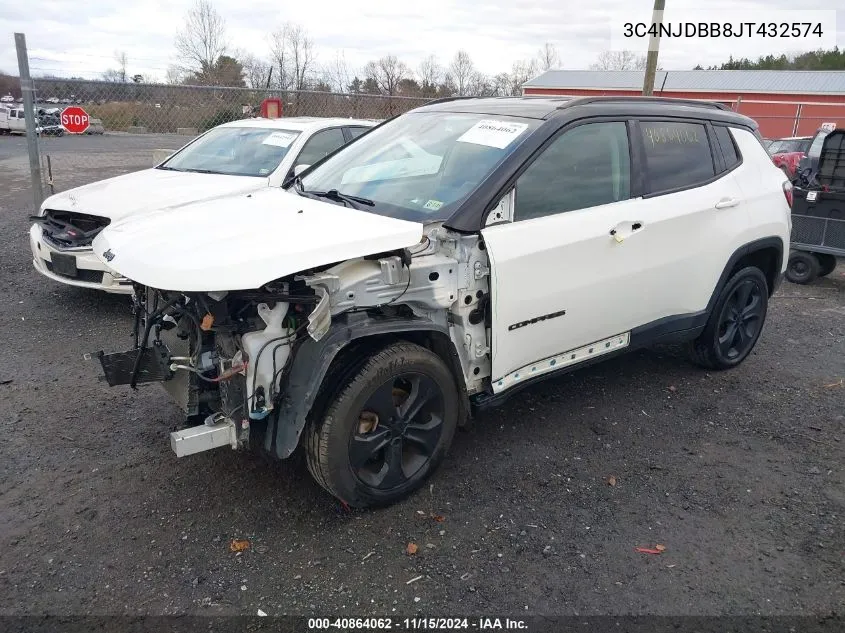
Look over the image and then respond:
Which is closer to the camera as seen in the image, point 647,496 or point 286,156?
point 647,496

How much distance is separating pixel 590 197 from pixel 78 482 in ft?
10.1

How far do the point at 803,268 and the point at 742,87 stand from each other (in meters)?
36.6

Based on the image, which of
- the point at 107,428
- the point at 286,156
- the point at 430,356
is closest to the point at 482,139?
the point at 430,356

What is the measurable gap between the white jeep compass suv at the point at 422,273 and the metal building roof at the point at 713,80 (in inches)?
1313

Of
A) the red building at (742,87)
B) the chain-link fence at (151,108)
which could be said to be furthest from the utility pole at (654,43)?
the red building at (742,87)

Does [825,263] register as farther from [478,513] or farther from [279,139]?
[478,513]

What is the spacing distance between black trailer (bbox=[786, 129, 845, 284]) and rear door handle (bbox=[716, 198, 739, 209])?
13.0 ft

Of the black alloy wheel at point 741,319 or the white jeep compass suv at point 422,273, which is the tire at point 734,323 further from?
the white jeep compass suv at point 422,273

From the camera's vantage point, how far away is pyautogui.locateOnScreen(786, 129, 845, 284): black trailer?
291 inches

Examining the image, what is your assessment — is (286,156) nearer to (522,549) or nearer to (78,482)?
(78,482)

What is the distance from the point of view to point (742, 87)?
39031 millimetres

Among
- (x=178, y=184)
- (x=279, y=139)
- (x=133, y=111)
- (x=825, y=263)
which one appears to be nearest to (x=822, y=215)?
(x=825, y=263)

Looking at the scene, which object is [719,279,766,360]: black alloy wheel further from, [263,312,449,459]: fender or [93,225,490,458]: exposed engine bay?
[263,312,449,459]: fender

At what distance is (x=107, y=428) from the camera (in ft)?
12.8
